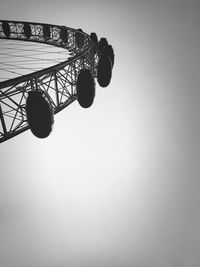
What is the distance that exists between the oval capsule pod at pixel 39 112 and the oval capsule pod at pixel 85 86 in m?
0.81

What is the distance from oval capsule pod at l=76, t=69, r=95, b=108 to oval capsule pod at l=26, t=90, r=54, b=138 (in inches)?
32.0

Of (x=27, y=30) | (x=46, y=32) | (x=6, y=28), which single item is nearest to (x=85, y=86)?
(x=46, y=32)

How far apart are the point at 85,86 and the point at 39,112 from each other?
1.01 metres

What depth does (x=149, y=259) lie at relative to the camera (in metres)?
14.5

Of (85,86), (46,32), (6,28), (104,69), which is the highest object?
(6,28)

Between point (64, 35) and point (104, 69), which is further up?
point (64, 35)

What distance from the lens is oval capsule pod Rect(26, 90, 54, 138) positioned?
389 centimetres

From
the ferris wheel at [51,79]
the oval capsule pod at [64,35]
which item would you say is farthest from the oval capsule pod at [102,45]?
the oval capsule pod at [64,35]

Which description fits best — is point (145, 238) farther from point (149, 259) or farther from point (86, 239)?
point (86, 239)

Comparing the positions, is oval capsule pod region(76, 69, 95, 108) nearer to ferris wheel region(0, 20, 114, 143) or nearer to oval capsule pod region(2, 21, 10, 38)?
ferris wheel region(0, 20, 114, 143)

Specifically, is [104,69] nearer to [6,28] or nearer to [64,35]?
[64,35]

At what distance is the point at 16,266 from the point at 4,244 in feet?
4.05

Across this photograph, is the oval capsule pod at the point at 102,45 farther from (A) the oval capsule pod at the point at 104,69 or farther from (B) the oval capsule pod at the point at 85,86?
(B) the oval capsule pod at the point at 85,86

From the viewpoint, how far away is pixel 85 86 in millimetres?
4688
